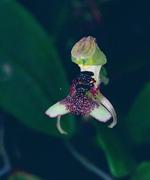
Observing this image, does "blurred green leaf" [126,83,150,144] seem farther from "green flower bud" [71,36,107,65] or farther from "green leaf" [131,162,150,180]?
"green flower bud" [71,36,107,65]

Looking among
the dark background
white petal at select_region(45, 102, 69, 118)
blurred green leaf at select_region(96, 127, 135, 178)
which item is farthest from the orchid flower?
the dark background

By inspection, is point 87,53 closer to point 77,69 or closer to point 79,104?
point 79,104

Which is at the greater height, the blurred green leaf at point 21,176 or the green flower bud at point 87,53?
the blurred green leaf at point 21,176

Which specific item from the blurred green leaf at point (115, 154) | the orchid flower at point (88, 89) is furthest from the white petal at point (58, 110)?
the blurred green leaf at point (115, 154)

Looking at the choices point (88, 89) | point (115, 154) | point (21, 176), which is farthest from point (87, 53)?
point (21, 176)

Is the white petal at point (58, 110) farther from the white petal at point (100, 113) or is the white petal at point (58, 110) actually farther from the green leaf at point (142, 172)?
the green leaf at point (142, 172)

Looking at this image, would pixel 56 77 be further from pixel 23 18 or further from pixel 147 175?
pixel 147 175
